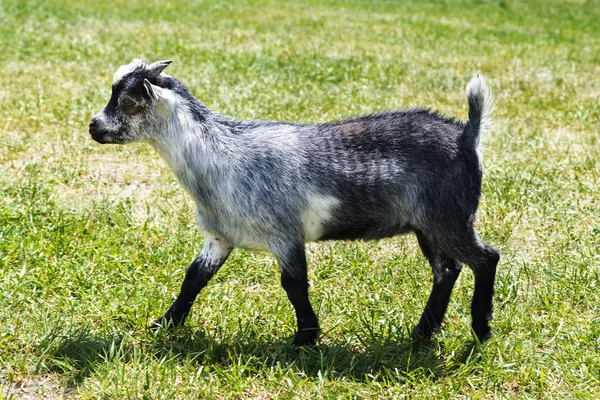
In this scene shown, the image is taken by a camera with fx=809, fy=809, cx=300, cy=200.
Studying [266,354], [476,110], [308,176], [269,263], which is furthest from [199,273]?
[476,110]

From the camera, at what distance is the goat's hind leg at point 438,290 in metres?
4.61

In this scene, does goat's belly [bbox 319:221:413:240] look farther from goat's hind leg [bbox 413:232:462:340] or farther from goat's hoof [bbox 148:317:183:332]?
goat's hoof [bbox 148:317:183:332]

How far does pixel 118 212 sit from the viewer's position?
6320mm

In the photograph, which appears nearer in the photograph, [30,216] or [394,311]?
[394,311]

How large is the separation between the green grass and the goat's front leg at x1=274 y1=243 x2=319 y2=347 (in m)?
0.13

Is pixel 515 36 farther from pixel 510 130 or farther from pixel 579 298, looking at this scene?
pixel 579 298

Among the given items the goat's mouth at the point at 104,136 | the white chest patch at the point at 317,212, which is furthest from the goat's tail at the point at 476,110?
the goat's mouth at the point at 104,136

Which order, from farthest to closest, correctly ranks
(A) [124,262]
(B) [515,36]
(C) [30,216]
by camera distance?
(B) [515,36] < (C) [30,216] < (A) [124,262]

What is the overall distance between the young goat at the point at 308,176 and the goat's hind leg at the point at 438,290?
17 cm

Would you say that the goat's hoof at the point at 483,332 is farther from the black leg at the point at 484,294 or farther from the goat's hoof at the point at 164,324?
the goat's hoof at the point at 164,324

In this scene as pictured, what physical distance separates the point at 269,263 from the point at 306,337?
126 centimetres

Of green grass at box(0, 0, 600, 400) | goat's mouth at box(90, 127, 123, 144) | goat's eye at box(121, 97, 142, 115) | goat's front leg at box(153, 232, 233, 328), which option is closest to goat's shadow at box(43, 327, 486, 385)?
green grass at box(0, 0, 600, 400)

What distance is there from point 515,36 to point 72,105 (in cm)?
975

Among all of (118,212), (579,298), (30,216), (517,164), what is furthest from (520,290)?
(30,216)
